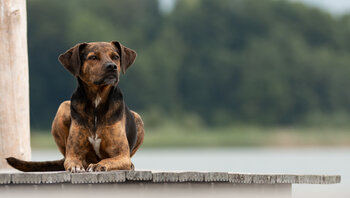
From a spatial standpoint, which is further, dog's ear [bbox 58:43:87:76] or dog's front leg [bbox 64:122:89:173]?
dog's front leg [bbox 64:122:89:173]

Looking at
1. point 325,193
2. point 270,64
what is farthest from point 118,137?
point 270,64

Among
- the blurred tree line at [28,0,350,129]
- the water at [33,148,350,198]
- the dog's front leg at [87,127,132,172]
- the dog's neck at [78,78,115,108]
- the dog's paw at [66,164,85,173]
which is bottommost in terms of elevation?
the dog's paw at [66,164,85,173]

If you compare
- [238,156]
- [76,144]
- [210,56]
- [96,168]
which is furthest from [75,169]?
[210,56]

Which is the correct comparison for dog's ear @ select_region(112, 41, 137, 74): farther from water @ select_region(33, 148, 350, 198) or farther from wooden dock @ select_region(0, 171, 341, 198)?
water @ select_region(33, 148, 350, 198)

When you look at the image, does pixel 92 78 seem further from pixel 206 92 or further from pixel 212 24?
pixel 212 24

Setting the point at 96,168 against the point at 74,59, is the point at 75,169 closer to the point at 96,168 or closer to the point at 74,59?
the point at 96,168

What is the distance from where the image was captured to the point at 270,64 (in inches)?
2421

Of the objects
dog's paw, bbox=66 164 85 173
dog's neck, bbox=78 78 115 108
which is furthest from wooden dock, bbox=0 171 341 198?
dog's neck, bbox=78 78 115 108

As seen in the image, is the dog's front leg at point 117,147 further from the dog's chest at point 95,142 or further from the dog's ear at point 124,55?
the dog's ear at point 124,55

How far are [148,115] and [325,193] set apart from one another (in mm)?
31329

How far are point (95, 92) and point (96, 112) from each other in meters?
0.19

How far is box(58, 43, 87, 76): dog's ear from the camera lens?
7.00 meters

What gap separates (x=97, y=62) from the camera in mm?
6902

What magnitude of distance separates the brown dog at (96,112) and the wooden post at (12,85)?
5.59 ft
